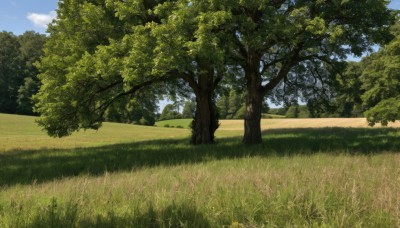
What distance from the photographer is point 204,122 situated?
23.1 metres

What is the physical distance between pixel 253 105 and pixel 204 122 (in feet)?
14.6

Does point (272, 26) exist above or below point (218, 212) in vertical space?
above

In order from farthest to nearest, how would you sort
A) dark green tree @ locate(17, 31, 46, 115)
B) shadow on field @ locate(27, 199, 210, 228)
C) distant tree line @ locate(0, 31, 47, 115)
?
distant tree line @ locate(0, 31, 47, 115) → dark green tree @ locate(17, 31, 46, 115) → shadow on field @ locate(27, 199, 210, 228)

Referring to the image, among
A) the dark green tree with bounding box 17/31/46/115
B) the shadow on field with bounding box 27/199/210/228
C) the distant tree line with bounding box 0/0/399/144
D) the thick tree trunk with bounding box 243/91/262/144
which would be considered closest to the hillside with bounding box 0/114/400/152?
the distant tree line with bounding box 0/0/399/144

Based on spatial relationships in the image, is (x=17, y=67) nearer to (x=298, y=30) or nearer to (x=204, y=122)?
(x=204, y=122)

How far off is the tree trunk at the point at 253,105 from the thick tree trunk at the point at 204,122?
379 centimetres

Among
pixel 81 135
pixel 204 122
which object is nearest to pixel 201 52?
pixel 204 122

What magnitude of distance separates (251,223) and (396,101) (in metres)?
28.9

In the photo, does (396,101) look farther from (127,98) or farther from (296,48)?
(127,98)

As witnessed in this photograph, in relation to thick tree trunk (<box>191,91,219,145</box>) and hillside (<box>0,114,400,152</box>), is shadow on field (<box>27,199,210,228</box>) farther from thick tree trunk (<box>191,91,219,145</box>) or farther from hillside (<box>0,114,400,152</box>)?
hillside (<box>0,114,400,152</box>)

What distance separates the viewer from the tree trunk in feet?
63.8

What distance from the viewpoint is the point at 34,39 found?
95.6 meters

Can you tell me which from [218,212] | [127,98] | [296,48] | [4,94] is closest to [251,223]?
[218,212]

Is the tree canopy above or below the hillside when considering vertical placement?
above
